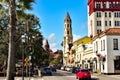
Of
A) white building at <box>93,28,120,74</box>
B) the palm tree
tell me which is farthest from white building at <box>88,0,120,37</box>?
the palm tree

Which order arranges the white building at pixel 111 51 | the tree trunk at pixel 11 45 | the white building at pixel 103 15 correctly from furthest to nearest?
the white building at pixel 103 15 → the white building at pixel 111 51 → the tree trunk at pixel 11 45

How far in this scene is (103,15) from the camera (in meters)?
136

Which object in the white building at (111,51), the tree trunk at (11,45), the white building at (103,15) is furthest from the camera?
the white building at (103,15)

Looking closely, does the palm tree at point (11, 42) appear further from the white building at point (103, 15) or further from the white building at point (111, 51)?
the white building at point (103, 15)

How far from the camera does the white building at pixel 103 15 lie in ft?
443

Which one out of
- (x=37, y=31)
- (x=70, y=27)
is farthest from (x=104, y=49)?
(x=70, y=27)

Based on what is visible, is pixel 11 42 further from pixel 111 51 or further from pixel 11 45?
pixel 111 51

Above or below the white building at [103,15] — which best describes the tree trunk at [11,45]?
below

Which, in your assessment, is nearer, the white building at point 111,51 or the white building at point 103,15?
the white building at point 111,51

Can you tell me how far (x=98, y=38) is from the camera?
80.2 metres

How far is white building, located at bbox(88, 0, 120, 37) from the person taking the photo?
135 m

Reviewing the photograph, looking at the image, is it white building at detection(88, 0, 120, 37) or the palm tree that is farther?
white building at detection(88, 0, 120, 37)

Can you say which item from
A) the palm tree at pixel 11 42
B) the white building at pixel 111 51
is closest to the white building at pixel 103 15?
the white building at pixel 111 51

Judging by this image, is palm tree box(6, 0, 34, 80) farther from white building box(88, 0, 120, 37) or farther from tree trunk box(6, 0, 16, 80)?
white building box(88, 0, 120, 37)
